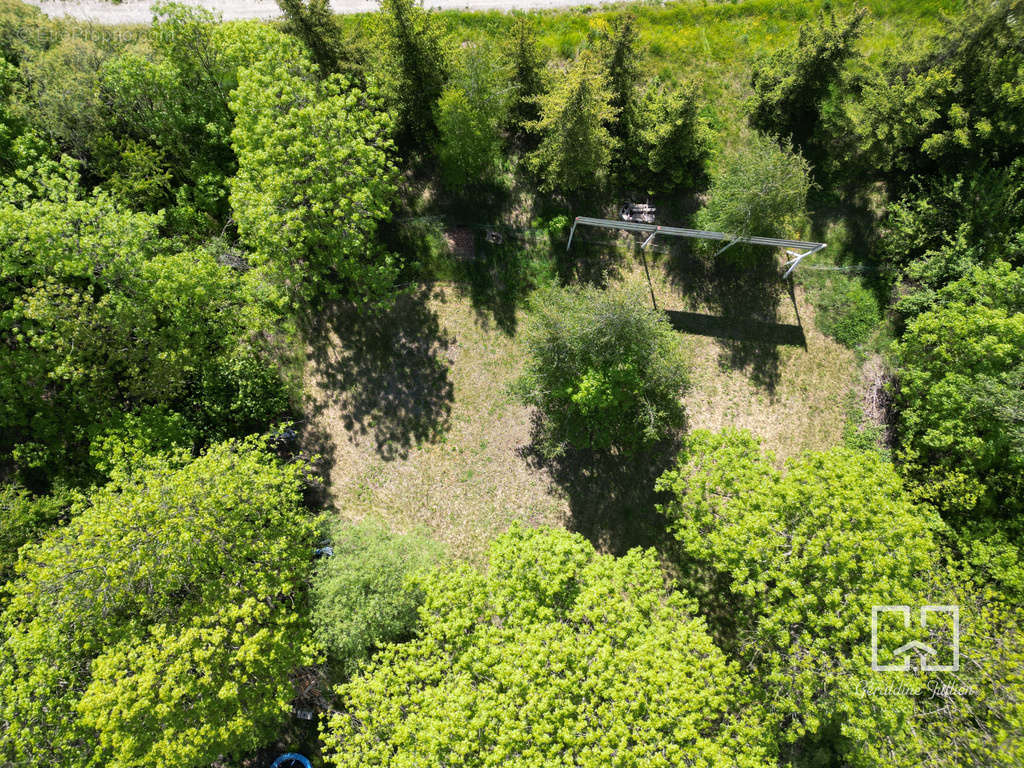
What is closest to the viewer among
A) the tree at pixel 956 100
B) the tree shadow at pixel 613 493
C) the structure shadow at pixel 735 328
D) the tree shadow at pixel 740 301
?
the tree at pixel 956 100

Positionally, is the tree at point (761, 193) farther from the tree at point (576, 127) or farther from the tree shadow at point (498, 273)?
the tree shadow at point (498, 273)

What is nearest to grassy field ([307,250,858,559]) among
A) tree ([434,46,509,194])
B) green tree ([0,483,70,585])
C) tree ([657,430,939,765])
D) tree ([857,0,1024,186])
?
tree ([657,430,939,765])

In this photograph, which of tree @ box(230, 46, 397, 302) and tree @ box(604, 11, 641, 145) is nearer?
tree @ box(230, 46, 397, 302)

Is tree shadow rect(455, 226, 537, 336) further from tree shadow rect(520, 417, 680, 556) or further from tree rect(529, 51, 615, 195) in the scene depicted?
tree shadow rect(520, 417, 680, 556)

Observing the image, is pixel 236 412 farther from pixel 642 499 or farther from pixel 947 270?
pixel 947 270

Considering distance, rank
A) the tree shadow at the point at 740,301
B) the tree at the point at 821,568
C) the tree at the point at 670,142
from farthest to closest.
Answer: the tree shadow at the point at 740,301 → the tree at the point at 670,142 → the tree at the point at 821,568

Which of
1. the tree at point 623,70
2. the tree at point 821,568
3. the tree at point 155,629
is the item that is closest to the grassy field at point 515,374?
the tree at point 623,70

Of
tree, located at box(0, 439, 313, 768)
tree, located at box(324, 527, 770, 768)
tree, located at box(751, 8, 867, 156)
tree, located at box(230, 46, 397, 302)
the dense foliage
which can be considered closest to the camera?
tree, located at box(324, 527, 770, 768)

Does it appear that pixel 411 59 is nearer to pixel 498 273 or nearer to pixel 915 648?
pixel 498 273
